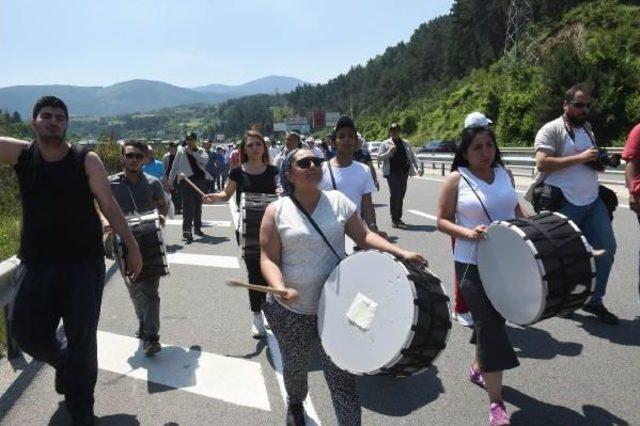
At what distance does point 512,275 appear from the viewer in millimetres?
3570

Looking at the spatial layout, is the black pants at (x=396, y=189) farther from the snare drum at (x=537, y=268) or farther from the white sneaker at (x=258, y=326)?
the snare drum at (x=537, y=268)

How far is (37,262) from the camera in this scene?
149 inches

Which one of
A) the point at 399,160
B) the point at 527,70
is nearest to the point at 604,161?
the point at 399,160

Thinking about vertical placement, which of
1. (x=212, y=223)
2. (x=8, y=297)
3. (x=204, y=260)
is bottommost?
(x=212, y=223)

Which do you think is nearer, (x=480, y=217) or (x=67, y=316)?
(x=67, y=316)

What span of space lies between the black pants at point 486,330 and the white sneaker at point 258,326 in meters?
2.42

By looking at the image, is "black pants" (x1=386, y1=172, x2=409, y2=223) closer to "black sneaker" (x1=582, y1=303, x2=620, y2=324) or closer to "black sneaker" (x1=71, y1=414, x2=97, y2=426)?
"black sneaker" (x1=582, y1=303, x2=620, y2=324)

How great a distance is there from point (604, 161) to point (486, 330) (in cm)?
226

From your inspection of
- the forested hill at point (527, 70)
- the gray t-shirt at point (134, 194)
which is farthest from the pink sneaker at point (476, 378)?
the forested hill at point (527, 70)

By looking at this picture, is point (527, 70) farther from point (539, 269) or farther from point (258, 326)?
point (539, 269)

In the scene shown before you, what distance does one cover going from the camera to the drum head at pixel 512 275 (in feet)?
11.3

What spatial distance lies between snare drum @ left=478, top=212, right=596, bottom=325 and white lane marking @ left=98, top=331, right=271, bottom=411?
1869 mm

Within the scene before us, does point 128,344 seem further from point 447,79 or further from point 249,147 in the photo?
point 447,79

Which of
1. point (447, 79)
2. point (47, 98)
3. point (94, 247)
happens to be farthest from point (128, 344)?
point (447, 79)
